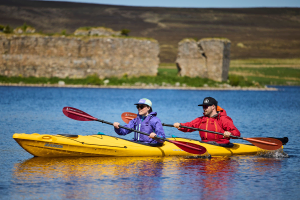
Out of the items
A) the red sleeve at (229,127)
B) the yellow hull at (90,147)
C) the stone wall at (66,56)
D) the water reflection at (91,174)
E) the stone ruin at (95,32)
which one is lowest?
the water reflection at (91,174)

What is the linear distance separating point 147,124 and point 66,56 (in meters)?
41.7

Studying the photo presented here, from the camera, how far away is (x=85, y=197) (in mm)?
9445

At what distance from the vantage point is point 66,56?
175 feet

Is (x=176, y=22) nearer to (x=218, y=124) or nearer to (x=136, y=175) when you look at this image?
(x=218, y=124)

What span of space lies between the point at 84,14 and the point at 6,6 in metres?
20.0

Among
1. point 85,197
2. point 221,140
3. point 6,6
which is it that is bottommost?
point 85,197

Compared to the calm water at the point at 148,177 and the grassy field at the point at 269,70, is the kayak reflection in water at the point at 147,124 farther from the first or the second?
the grassy field at the point at 269,70

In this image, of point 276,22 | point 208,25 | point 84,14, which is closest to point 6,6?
point 84,14

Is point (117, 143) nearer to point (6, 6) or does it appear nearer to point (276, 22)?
point (6, 6)

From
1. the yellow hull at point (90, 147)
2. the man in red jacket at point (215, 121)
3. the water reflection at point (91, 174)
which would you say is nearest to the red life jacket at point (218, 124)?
the man in red jacket at point (215, 121)

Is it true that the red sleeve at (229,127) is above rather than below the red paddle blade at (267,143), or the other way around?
above

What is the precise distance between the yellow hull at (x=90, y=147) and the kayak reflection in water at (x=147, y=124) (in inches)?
11.5

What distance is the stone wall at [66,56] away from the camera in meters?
52.9

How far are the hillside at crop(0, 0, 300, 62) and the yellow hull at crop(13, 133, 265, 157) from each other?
93.7 metres
